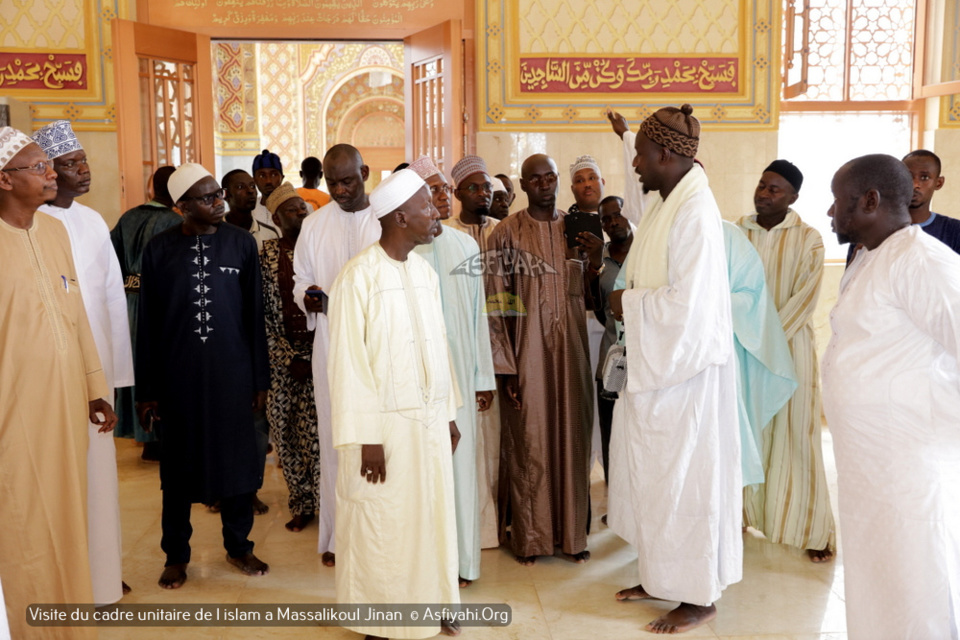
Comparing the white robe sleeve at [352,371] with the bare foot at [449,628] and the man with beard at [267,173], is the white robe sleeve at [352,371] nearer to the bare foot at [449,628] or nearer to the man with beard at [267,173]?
the bare foot at [449,628]

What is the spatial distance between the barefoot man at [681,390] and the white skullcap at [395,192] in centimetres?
99

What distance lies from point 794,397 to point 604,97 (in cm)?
374

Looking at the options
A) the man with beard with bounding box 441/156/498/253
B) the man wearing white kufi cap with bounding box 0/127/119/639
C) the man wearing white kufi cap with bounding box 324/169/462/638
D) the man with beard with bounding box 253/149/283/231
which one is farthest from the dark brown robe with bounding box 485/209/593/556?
the man with beard with bounding box 253/149/283/231

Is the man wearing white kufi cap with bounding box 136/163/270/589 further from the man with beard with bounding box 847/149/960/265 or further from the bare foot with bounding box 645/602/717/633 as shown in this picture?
the man with beard with bounding box 847/149/960/265

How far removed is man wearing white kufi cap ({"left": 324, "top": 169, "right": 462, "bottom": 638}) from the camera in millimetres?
2961

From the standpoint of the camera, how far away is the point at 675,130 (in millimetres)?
3266

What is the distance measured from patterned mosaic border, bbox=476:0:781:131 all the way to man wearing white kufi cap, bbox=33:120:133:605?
402cm

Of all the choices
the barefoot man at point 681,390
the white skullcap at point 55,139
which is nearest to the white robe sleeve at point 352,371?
the barefoot man at point 681,390

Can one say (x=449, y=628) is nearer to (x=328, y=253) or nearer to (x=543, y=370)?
(x=543, y=370)

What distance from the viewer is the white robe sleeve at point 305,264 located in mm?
4004

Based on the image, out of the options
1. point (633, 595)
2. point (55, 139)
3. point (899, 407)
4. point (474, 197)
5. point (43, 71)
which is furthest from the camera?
point (43, 71)

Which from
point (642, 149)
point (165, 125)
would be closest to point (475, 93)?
point (165, 125)

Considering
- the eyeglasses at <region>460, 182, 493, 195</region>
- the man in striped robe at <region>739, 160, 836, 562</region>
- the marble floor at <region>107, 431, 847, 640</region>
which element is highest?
the eyeglasses at <region>460, 182, 493, 195</region>

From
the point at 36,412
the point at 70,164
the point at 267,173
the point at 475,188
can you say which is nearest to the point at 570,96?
the point at 267,173
